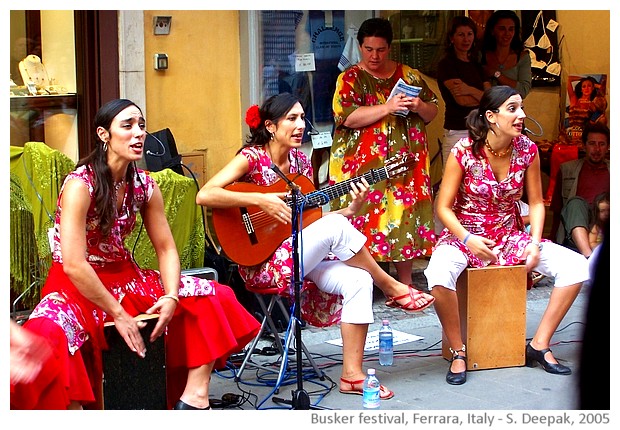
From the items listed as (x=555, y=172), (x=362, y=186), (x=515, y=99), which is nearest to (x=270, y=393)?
(x=362, y=186)

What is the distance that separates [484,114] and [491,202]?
1.47 feet

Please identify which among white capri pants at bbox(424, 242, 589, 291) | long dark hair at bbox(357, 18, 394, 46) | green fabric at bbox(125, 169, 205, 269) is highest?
long dark hair at bbox(357, 18, 394, 46)

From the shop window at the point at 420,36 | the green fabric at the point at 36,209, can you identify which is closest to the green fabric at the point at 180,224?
the green fabric at the point at 36,209

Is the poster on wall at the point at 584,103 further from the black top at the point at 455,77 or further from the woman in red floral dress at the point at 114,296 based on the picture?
the woman in red floral dress at the point at 114,296

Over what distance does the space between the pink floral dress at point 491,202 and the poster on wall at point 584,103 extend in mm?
2952

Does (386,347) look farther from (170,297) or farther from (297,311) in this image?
(170,297)

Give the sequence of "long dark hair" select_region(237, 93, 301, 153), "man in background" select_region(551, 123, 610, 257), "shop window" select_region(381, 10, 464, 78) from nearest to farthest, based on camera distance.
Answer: "long dark hair" select_region(237, 93, 301, 153)
"man in background" select_region(551, 123, 610, 257)
"shop window" select_region(381, 10, 464, 78)

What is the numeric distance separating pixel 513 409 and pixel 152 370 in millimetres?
1645

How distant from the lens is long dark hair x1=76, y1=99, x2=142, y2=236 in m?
4.00

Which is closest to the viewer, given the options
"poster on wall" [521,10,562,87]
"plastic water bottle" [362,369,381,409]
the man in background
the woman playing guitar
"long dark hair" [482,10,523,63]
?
"plastic water bottle" [362,369,381,409]

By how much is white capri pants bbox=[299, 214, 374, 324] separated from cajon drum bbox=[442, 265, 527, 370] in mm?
620

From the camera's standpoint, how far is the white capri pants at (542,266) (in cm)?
491

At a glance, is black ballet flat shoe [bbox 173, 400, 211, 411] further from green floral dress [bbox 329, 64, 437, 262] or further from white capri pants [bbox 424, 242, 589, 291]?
green floral dress [bbox 329, 64, 437, 262]

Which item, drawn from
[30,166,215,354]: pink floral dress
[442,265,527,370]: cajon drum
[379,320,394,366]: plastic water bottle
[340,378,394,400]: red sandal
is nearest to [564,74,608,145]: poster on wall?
[442,265,527,370]: cajon drum
